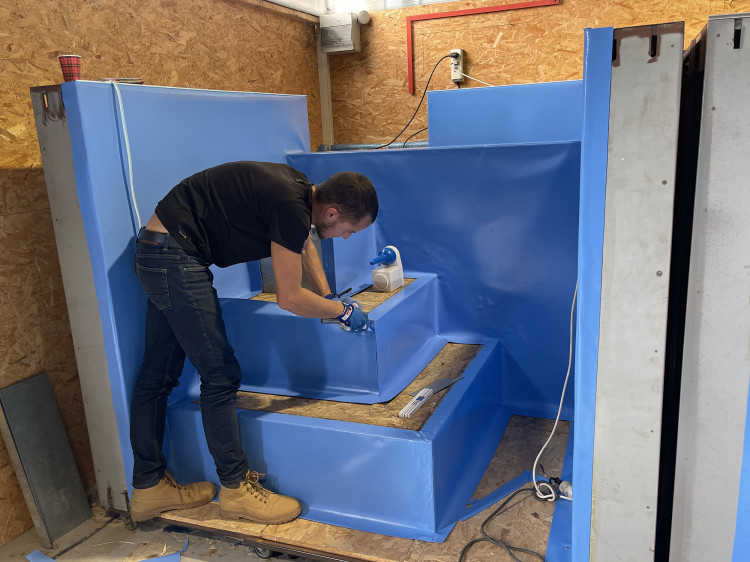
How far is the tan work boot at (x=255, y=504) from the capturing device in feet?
6.30

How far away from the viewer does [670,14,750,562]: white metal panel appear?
113 cm

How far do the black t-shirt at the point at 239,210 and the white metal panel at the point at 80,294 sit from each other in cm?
36

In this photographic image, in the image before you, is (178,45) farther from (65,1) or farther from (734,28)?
(734,28)

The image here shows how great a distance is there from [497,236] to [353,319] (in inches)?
32.9

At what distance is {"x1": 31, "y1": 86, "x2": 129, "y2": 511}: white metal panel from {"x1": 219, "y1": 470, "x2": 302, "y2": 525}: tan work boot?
433 mm

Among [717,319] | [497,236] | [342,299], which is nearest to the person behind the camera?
[717,319]

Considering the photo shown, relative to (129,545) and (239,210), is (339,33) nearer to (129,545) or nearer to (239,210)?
(239,210)

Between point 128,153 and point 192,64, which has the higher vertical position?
point 192,64

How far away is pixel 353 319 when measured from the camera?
198 centimetres

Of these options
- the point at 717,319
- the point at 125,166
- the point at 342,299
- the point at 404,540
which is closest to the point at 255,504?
the point at 404,540

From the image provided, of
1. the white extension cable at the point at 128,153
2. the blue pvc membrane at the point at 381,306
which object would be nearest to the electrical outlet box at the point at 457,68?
the blue pvc membrane at the point at 381,306

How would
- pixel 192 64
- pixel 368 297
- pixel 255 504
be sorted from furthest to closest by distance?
pixel 192 64 → pixel 368 297 → pixel 255 504

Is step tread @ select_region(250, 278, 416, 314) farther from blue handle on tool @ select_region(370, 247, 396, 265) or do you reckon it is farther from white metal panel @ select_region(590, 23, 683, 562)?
white metal panel @ select_region(590, 23, 683, 562)

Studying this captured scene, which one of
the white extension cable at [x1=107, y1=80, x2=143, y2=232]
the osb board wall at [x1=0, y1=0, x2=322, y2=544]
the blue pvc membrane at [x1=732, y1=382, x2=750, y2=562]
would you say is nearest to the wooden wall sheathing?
the osb board wall at [x1=0, y1=0, x2=322, y2=544]
